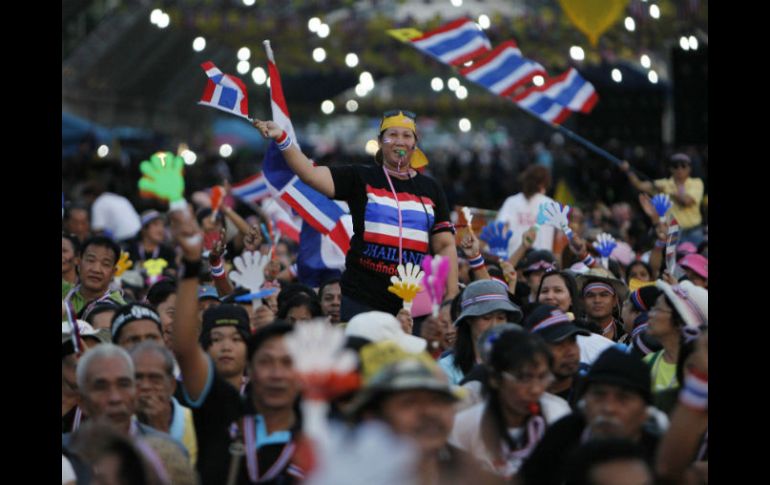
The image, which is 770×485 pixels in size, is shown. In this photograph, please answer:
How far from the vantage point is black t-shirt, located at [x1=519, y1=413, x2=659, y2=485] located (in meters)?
5.75

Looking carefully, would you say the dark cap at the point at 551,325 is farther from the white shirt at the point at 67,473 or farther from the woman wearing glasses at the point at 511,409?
the white shirt at the point at 67,473

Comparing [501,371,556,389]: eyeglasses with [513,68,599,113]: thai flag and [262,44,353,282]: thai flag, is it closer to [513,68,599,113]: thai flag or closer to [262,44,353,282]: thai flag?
[262,44,353,282]: thai flag

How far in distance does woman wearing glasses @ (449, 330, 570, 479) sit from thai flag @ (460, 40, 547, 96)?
801 centimetres

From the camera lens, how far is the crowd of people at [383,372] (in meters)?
5.25

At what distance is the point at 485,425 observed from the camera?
624cm

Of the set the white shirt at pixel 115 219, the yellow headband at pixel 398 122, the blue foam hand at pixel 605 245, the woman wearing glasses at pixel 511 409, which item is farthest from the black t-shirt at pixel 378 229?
the white shirt at pixel 115 219

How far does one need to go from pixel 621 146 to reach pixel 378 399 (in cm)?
2012

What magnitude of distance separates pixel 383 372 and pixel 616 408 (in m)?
1.10

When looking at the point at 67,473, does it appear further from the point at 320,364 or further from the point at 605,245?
the point at 605,245
